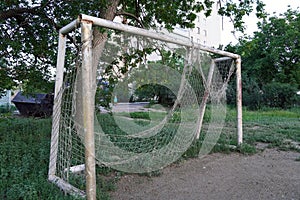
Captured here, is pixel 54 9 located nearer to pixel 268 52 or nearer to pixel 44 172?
pixel 44 172

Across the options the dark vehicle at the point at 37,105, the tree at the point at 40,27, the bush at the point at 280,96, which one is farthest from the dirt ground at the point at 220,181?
the bush at the point at 280,96

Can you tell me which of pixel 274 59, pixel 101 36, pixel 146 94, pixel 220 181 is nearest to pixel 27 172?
pixel 220 181

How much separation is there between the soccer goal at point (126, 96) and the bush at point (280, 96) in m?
7.31

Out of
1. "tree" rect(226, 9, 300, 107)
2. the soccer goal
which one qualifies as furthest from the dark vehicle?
"tree" rect(226, 9, 300, 107)

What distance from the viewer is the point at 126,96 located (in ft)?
14.1

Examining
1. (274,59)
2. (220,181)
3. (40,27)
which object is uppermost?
(274,59)

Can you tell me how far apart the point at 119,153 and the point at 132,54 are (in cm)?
196

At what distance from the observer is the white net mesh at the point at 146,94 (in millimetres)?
2319

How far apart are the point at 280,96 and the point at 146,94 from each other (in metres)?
8.62

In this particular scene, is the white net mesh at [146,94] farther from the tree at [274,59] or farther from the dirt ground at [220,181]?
the tree at [274,59]

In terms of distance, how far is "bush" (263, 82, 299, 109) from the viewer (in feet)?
36.7

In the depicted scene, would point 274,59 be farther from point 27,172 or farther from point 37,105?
point 27,172

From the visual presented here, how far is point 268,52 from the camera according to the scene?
44.3ft

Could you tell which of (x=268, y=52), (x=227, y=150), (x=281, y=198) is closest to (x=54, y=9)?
(x=227, y=150)
